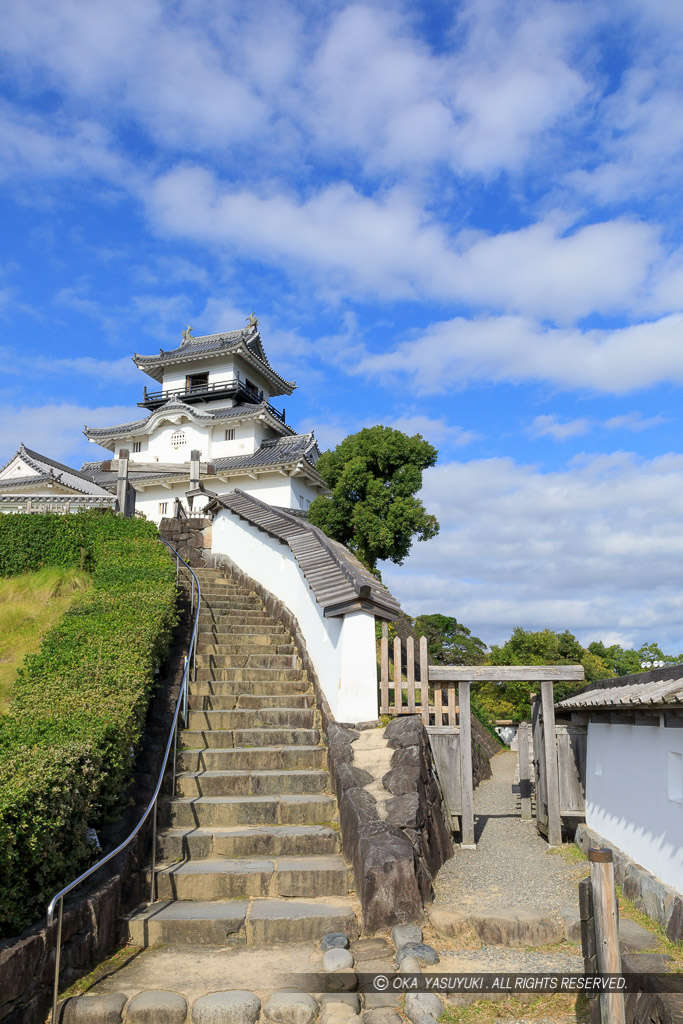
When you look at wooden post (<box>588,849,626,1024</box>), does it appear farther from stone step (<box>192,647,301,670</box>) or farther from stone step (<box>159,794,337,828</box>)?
stone step (<box>192,647,301,670</box>)

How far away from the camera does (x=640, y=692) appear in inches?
252

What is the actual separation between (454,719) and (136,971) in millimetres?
5389

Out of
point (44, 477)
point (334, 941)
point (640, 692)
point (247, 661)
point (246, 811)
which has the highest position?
point (44, 477)

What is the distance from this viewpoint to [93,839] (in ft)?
16.6

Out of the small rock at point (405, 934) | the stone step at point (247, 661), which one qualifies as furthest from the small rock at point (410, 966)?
the stone step at point (247, 661)

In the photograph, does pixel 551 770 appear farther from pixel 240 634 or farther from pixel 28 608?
pixel 28 608

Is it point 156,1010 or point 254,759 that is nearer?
point 156,1010

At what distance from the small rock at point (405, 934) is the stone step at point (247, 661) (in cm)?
493

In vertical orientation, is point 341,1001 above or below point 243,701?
below

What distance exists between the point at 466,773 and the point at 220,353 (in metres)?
34.8

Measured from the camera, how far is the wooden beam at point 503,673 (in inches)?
350

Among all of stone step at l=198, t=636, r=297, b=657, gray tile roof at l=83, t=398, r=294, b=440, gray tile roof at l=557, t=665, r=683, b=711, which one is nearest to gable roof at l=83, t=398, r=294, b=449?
gray tile roof at l=83, t=398, r=294, b=440

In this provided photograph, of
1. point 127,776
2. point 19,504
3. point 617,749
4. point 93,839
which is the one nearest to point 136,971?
point 93,839

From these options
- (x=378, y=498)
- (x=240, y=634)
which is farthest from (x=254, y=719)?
(x=378, y=498)
